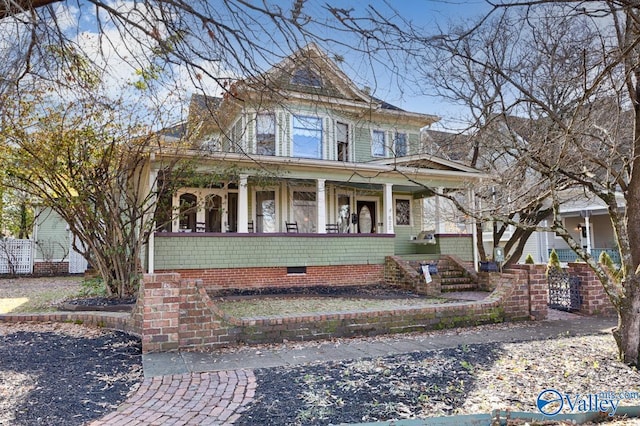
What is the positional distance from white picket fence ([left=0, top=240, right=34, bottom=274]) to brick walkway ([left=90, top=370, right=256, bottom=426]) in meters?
16.3

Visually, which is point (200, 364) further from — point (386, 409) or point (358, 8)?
point (358, 8)

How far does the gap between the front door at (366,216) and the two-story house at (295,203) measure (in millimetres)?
41

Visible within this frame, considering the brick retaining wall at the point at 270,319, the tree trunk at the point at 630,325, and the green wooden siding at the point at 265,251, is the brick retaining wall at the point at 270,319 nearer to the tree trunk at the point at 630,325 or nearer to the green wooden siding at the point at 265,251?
the tree trunk at the point at 630,325

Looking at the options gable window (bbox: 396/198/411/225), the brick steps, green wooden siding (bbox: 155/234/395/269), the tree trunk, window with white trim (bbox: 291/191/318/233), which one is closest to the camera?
the tree trunk

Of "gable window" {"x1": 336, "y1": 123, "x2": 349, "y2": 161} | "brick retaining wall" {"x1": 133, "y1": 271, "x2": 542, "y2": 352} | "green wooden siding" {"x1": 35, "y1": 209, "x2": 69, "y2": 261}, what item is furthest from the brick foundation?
"green wooden siding" {"x1": 35, "y1": 209, "x2": 69, "y2": 261}

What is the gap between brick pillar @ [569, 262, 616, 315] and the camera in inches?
324

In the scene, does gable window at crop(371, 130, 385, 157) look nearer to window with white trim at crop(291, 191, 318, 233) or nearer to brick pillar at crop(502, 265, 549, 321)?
window with white trim at crop(291, 191, 318, 233)

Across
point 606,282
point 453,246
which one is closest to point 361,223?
point 453,246

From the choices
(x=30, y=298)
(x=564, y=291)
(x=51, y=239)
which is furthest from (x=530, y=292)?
(x=51, y=239)

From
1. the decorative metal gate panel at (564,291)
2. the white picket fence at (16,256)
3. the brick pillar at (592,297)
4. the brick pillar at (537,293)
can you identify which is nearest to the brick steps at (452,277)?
the decorative metal gate panel at (564,291)

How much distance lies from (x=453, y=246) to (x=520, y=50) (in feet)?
23.4

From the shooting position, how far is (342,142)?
1583 cm

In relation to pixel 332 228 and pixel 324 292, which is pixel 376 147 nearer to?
pixel 332 228

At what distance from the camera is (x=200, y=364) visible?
4.66 meters
